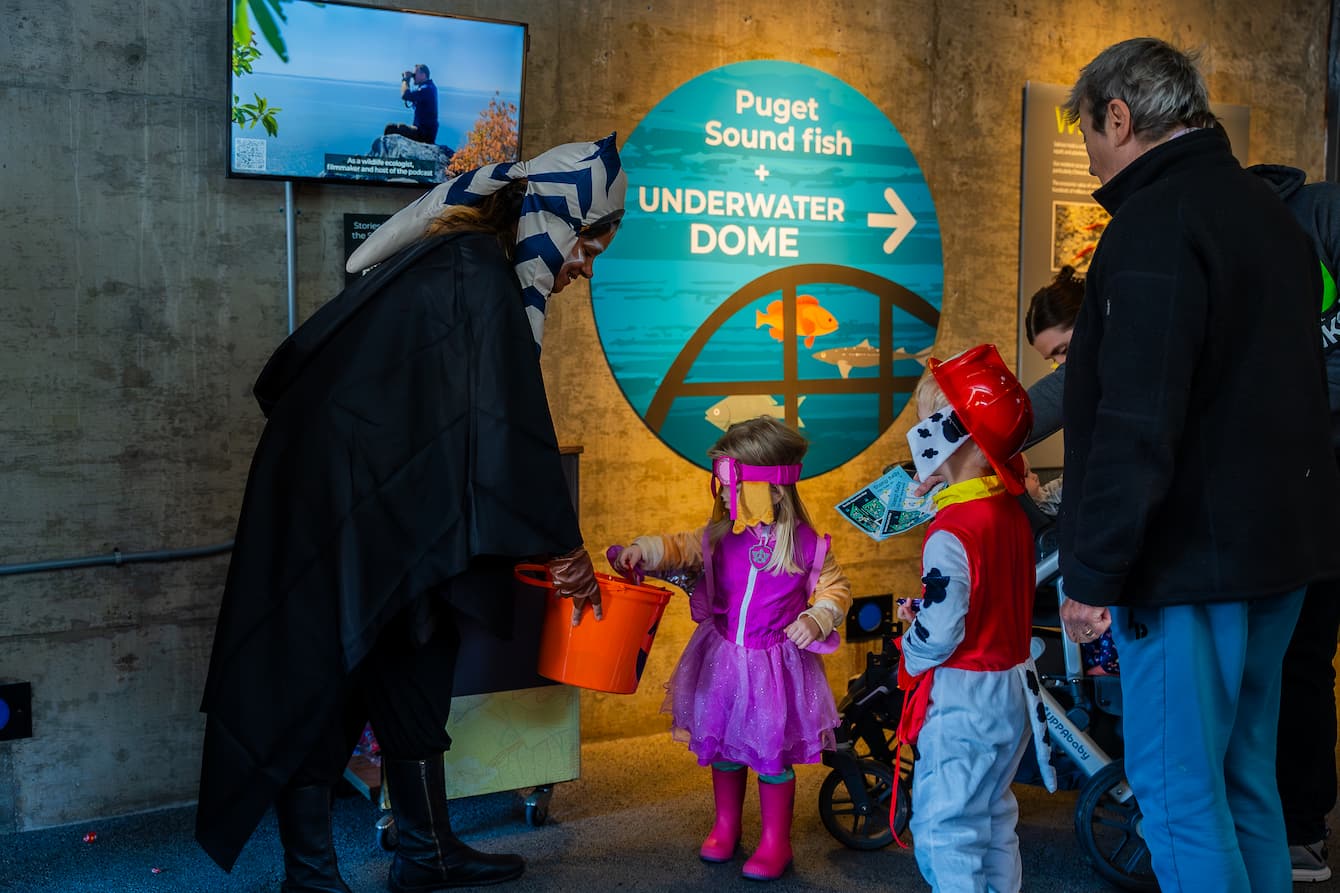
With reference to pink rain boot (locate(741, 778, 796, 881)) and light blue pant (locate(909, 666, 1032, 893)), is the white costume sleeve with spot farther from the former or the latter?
pink rain boot (locate(741, 778, 796, 881))

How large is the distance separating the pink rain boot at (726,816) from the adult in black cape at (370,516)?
740 millimetres

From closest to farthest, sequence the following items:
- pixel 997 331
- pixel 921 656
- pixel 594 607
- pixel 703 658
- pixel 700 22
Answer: pixel 921 656 < pixel 594 607 < pixel 703 658 < pixel 700 22 < pixel 997 331

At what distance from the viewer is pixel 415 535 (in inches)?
106

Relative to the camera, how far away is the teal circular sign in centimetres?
409

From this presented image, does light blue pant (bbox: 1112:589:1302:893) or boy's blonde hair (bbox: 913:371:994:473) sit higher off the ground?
boy's blonde hair (bbox: 913:371:994:473)

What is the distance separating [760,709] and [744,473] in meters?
0.59

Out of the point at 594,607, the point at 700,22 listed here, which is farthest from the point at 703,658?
the point at 700,22

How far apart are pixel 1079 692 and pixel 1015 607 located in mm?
778

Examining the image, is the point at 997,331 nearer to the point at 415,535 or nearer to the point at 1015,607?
the point at 1015,607

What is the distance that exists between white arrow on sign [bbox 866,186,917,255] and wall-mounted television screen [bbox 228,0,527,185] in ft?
4.60

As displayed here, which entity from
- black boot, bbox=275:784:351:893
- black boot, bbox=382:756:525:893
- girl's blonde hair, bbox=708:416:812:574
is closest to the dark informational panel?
girl's blonde hair, bbox=708:416:812:574

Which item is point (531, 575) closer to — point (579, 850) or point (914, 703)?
point (579, 850)

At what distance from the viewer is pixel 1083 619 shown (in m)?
2.23

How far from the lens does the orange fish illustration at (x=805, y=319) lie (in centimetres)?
430
